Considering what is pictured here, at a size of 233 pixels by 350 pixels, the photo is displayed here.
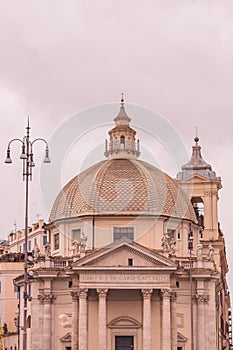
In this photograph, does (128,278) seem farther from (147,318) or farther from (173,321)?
(173,321)

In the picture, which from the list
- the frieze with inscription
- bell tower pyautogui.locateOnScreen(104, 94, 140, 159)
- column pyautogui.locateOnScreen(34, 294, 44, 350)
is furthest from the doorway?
bell tower pyautogui.locateOnScreen(104, 94, 140, 159)

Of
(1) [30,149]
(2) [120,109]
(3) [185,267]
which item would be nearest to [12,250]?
(2) [120,109]

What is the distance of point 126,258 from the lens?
84688 millimetres

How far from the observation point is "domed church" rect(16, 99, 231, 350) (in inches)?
3307

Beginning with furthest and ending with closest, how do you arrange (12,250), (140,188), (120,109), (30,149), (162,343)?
(12,250), (120,109), (140,188), (162,343), (30,149)

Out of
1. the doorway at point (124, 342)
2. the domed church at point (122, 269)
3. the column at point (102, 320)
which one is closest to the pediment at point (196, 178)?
the domed church at point (122, 269)

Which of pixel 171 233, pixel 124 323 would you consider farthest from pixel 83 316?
pixel 171 233

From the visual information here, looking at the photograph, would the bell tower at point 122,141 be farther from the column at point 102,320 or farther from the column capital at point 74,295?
the column at point 102,320

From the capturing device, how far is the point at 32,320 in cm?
8781

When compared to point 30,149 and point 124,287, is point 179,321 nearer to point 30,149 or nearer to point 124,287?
point 124,287

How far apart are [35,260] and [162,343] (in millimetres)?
14175

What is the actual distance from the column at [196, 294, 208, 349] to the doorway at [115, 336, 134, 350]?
6101mm

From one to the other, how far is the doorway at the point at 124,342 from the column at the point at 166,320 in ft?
10.9

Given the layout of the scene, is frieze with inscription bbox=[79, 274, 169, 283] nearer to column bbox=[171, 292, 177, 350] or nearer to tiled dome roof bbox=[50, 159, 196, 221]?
column bbox=[171, 292, 177, 350]
